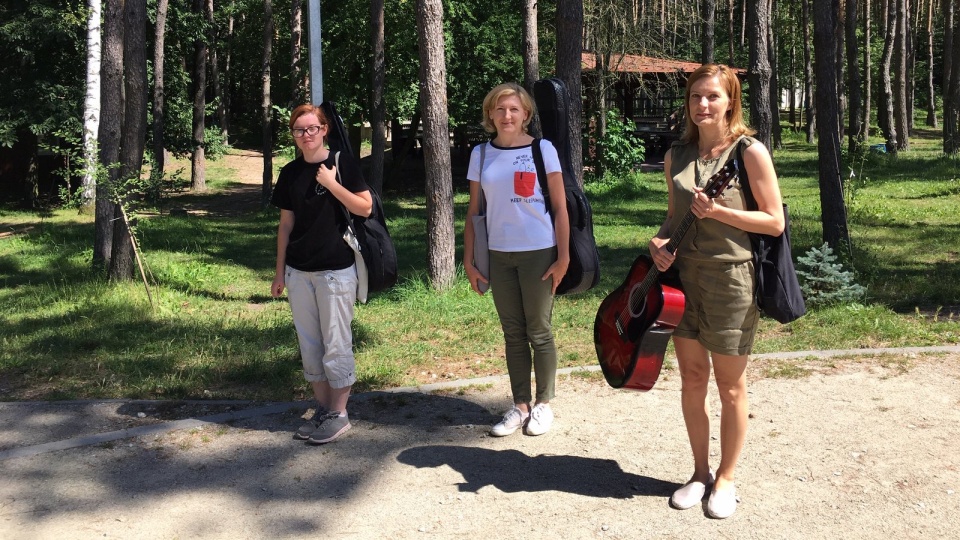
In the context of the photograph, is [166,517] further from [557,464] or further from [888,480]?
[888,480]

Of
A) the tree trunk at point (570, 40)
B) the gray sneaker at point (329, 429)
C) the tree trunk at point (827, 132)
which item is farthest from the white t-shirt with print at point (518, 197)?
the tree trunk at point (570, 40)

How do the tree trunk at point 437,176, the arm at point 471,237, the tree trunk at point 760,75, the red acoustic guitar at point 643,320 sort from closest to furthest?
the red acoustic guitar at point 643,320 → the arm at point 471,237 → the tree trunk at point 437,176 → the tree trunk at point 760,75

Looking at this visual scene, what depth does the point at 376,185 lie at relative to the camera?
1952 centimetres

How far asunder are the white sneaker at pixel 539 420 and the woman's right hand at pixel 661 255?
1.47 metres

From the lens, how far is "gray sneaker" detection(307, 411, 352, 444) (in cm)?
500

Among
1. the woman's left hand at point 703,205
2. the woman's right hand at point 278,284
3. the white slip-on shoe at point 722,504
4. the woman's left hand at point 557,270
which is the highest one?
the woman's left hand at point 703,205

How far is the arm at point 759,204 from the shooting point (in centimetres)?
359

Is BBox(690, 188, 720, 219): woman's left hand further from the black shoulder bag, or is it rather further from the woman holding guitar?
the black shoulder bag

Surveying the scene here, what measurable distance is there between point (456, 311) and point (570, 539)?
465 cm

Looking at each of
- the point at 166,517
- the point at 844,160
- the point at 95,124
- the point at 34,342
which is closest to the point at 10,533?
the point at 166,517

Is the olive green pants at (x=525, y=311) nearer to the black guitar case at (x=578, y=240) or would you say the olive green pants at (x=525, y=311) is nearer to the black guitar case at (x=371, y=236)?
the black guitar case at (x=578, y=240)

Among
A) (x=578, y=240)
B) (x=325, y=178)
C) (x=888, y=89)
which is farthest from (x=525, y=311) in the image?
(x=888, y=89)

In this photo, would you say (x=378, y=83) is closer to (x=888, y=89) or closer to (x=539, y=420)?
(x=539, y=420)

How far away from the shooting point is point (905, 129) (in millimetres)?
27938
